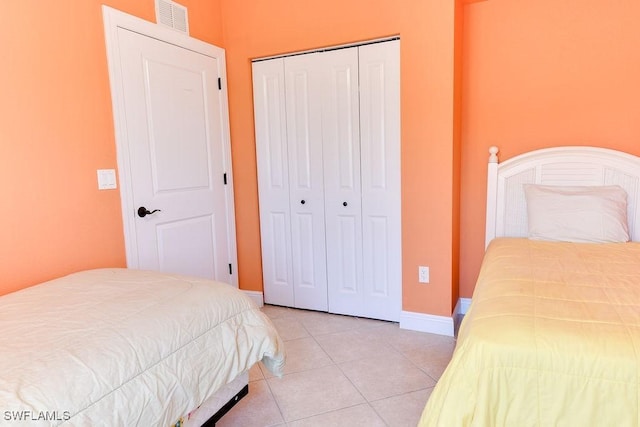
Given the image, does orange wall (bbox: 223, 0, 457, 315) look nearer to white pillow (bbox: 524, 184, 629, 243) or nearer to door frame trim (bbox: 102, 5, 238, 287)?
white pillow (bbox: 524, 184, 629, 243)

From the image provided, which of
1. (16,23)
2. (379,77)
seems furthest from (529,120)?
(16,23)

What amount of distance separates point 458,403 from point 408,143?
5.92ft

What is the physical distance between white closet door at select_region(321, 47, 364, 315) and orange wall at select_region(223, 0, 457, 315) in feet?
0.72

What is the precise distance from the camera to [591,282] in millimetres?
1609

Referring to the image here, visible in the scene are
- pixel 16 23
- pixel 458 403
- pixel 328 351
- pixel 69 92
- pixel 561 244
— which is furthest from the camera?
pixel 328 351

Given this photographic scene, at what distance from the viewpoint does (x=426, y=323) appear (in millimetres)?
2760

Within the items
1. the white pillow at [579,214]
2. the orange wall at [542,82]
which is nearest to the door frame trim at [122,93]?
the orange wall at [542,82]

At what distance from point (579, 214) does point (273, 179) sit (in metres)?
2.07

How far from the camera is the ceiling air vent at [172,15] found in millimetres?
2535

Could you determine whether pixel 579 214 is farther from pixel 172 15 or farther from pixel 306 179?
pixel 172 15

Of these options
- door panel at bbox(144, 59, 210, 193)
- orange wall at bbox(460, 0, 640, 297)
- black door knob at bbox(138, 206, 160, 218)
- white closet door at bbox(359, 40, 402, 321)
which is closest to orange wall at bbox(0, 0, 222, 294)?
black door knob at bbox(138, 206, 160, 218)

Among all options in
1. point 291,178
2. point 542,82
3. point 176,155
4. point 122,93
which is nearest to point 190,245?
point 176,155

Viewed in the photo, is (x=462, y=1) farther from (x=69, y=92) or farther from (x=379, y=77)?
(x=69, y=92)

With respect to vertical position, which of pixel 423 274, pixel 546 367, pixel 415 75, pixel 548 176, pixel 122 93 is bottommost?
pixel 423 274
